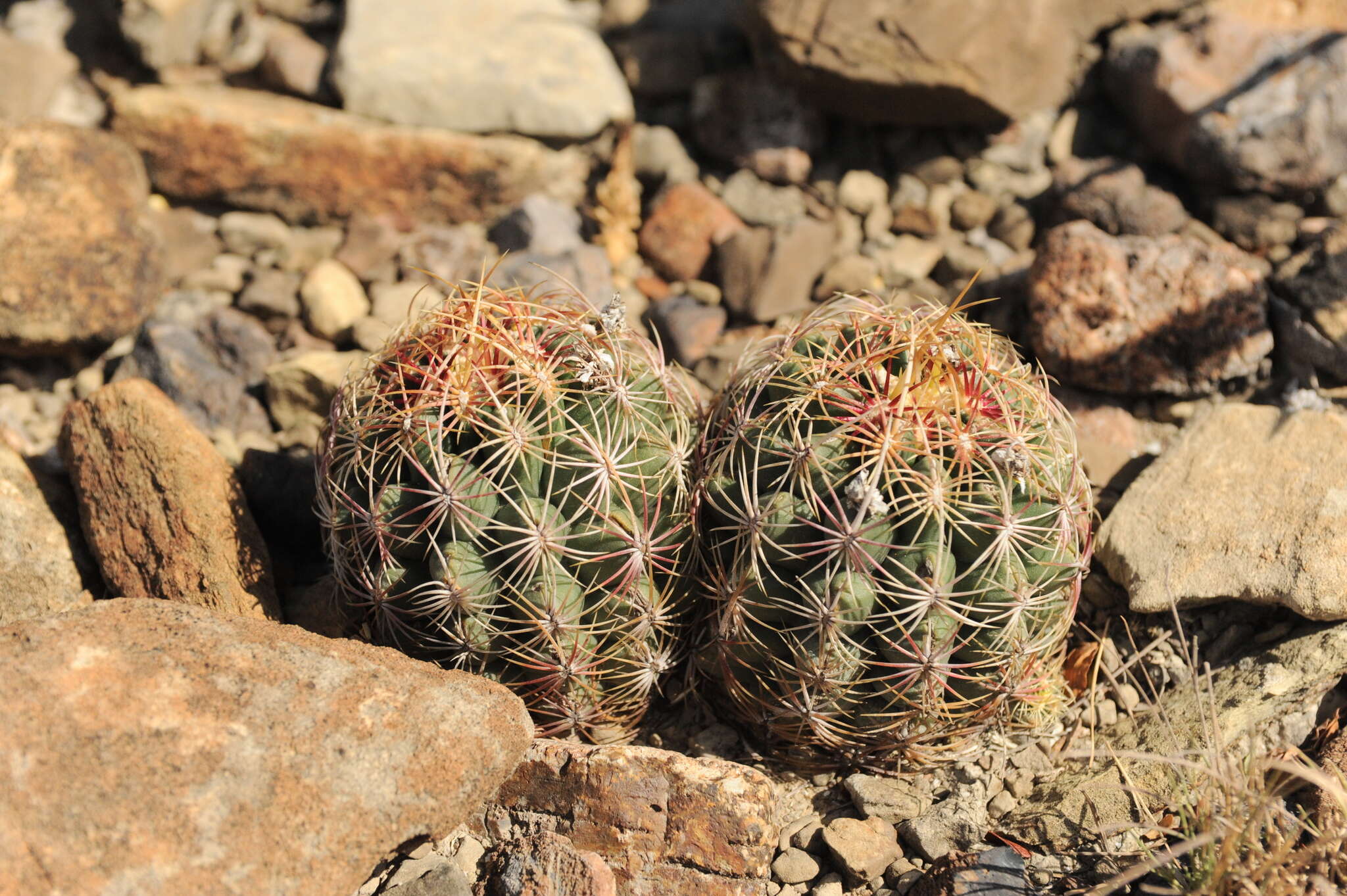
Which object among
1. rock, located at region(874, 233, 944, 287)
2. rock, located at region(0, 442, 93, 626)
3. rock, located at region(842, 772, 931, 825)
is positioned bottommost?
rock, located at region(0, 442, 93, 626)

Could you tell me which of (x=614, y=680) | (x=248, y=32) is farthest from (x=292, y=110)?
→ (x=614, y=680)

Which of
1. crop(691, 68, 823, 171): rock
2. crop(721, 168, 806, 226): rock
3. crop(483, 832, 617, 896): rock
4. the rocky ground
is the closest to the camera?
the rocky ground

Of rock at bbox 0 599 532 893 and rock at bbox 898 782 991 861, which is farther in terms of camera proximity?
rock at bbox 898 782 991 861

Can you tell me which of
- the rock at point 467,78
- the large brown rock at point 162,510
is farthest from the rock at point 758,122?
the large brown rock at point 162,510

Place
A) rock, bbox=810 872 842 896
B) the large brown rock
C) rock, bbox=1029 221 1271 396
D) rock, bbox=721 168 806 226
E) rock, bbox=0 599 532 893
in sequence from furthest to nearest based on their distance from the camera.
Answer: rock, bbox=721 168 806 226 < rock, bbox=1029 221 1271 396 < the large brown rock < rock, bbox=810 872 842 896 < rock, bbox=0 599 532 893

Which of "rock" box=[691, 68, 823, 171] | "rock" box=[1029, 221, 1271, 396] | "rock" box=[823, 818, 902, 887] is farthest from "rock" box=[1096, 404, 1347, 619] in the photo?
"rock" box=[691, 68, 823, 171]

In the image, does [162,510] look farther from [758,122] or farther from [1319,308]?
[1319,308]

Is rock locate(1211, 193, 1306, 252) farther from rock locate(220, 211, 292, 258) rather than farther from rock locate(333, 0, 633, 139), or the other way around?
rock locate(220, 211, 292, 258)
